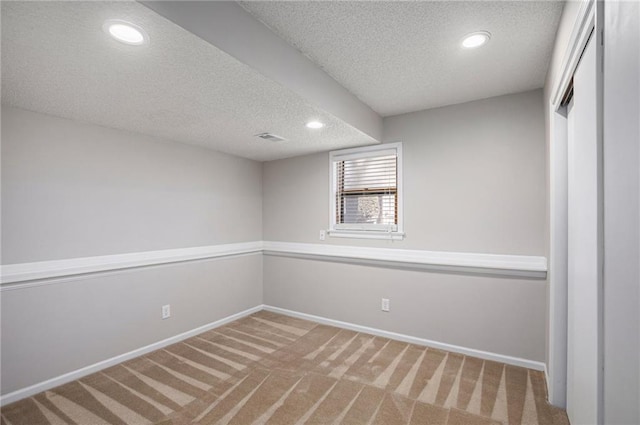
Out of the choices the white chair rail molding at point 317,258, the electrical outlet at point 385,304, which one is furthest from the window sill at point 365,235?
the electrical outlet at point 385,304

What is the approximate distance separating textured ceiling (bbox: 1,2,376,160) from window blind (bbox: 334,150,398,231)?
23.6 inches

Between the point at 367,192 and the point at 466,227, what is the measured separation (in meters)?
1.14

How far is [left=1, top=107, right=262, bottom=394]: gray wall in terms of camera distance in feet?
7.41

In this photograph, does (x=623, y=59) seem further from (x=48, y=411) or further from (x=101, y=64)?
(x=48, y=411)

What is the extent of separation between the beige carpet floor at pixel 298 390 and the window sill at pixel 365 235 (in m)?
1.11

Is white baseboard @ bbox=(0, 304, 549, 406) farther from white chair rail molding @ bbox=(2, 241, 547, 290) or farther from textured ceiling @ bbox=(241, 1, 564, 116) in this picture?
textured ceiling @ bbox=(241, 1, 564, 116)

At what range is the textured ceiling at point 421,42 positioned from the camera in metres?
1.67

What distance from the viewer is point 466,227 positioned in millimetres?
2953

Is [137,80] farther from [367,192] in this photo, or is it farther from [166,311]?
[367,192]

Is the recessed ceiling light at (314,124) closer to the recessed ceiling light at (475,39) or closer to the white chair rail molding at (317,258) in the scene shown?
the recessed ceiling light at (475,39)

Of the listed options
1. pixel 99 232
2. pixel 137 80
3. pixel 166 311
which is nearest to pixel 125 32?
pixel 137 80

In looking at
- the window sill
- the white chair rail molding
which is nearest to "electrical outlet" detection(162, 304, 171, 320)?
the white chair rail molding

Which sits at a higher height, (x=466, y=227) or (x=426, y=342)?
(x=466, y=227)

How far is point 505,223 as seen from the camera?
2.77 m
